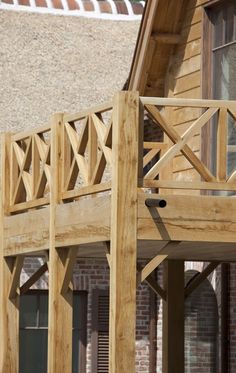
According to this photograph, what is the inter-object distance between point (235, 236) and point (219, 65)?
13.7ft

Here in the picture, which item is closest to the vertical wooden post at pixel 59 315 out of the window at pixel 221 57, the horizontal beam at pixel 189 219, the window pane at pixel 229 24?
the horizontal beam at pixel 189 219

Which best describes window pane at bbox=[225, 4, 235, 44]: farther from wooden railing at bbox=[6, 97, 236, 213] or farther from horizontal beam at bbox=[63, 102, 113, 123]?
horizontal beam at bbox=[63, 102, 113, 123]

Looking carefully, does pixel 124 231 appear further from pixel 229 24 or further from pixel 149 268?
pixel 229 24

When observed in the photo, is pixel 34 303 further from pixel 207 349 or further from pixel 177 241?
Answer: pixel 177 241

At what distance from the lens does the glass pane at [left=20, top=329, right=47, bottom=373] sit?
868 inches

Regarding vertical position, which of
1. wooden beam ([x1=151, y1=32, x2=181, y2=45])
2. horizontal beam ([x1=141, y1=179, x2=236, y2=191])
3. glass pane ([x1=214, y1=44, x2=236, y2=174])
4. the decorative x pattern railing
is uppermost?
wooden beam ([x1=151, y1=32, x2=181, y2=45])

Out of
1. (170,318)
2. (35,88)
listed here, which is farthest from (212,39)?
(35,88)

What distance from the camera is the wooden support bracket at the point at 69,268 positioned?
14156 mm

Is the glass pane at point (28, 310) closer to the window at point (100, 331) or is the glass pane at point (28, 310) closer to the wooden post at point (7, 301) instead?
the window at point (100, 331)

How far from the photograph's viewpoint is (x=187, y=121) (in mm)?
17547

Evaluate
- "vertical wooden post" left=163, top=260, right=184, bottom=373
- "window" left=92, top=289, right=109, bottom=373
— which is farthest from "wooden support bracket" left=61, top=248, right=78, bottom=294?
"window" left=92, top=289, right=109, bottom=373

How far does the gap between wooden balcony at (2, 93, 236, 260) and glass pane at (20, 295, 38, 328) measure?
5.75m

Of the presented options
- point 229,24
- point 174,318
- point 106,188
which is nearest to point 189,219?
point 106,188

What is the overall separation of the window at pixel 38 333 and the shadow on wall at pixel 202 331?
1801mm
